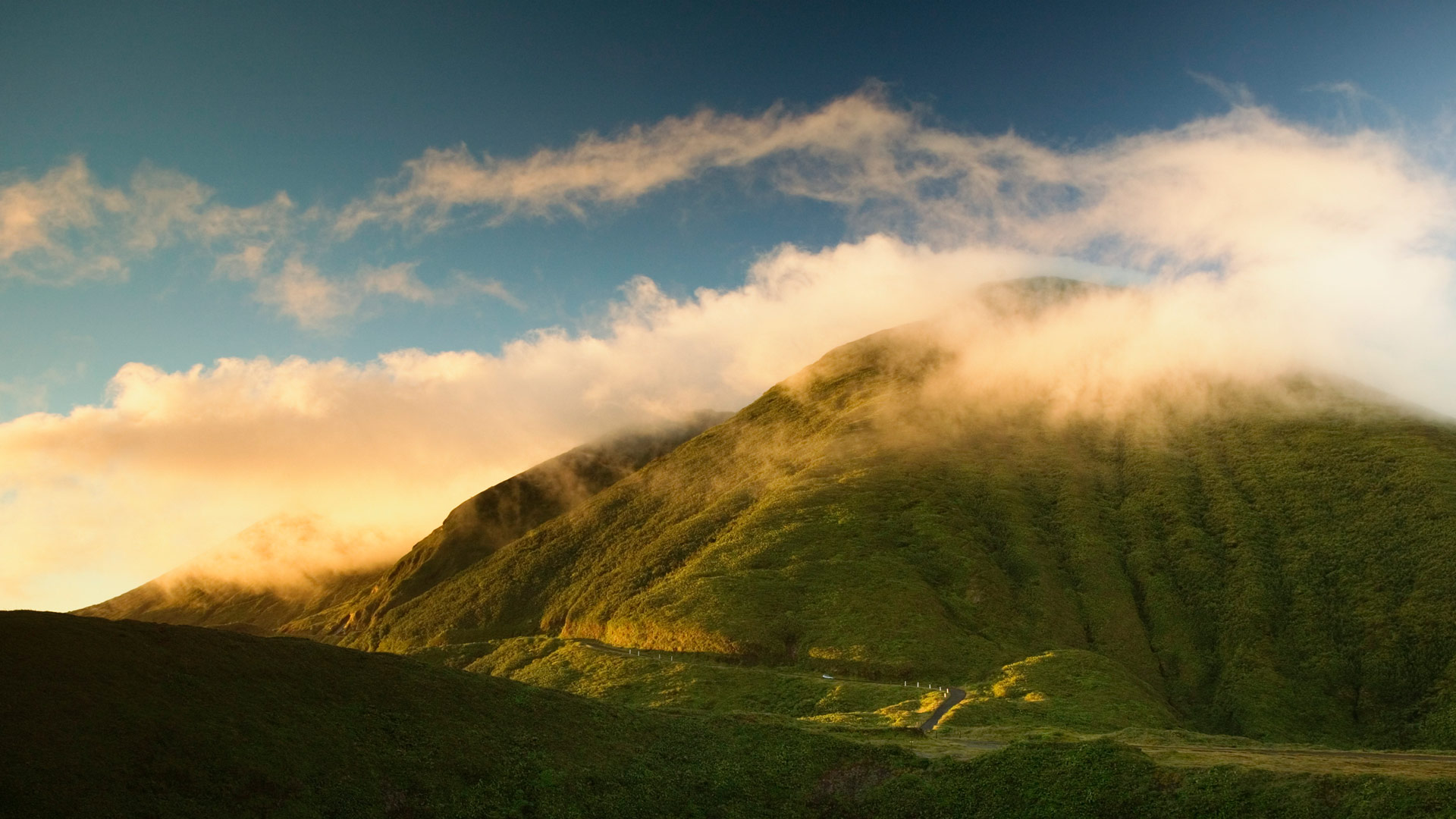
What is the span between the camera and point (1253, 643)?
100m

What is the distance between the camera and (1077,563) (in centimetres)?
12388

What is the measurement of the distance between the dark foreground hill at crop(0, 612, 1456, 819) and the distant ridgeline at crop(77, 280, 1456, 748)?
47.6 metres

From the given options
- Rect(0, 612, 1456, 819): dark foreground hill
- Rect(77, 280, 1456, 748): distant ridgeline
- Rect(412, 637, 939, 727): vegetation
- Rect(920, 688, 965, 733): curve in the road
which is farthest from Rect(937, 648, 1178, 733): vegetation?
Rect(0, 612, 1456, 819): dark foreground hill

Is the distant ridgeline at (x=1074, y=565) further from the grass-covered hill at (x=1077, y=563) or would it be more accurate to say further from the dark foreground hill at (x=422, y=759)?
the dark foreground hill at (x=422, y=759)

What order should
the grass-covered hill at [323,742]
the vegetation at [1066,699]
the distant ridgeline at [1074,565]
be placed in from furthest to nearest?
the distant ridgeline at [1074,565]
the vegetation at [1066,699]
the grass-covered hill at [323,742]

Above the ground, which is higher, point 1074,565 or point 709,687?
point 1074,565

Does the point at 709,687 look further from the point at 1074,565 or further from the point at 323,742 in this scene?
the point at 323,742

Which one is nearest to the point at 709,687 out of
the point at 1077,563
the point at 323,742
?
the point at 1077,563

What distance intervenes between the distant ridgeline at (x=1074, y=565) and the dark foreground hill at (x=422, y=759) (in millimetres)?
47585

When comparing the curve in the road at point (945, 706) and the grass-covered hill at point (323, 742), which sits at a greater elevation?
the grass-covered hill at point (323, 742)

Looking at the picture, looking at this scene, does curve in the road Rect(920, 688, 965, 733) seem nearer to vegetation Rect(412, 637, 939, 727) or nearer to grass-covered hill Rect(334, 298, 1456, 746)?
vegetation Rect(412, 637, 939, 727)

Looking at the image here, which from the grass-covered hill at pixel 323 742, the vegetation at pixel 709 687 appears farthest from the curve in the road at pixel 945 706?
the grass-covered hill at pixel 323 742

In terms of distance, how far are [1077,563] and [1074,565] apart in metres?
0.49

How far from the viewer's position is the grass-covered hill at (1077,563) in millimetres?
95250
